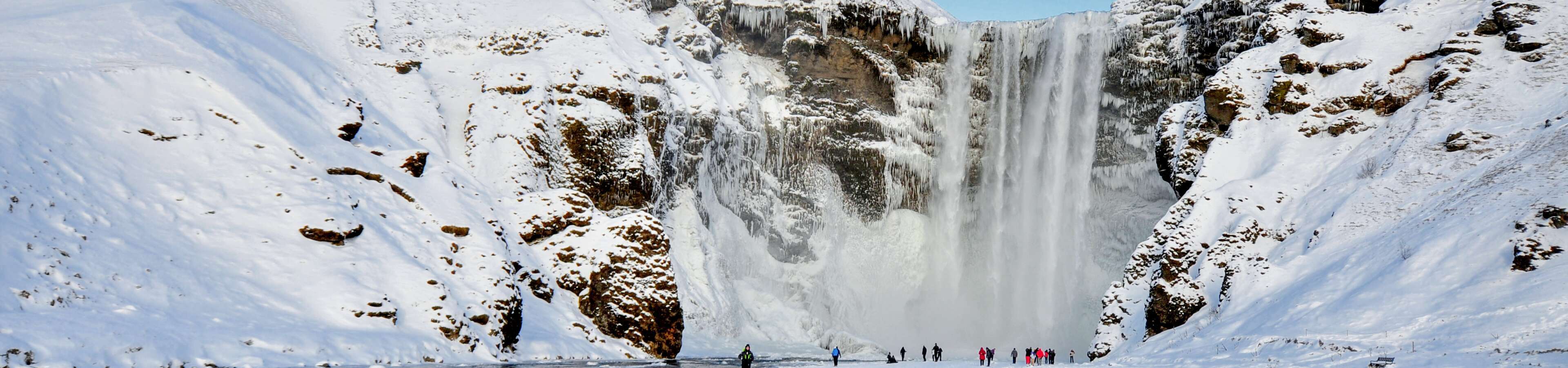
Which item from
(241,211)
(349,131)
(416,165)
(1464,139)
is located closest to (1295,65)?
(1464,139)

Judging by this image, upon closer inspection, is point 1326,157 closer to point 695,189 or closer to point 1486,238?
point 1486,238

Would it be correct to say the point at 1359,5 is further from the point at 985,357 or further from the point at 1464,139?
the point at 985,357

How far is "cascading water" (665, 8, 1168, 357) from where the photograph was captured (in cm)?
4900

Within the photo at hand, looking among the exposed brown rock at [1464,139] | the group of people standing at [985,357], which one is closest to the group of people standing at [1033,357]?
the group of people standing at [985,357]

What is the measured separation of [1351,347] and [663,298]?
2099 cm

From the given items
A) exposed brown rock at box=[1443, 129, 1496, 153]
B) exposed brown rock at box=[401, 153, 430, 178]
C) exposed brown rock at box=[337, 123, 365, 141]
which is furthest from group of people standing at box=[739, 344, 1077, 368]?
exposed brown rock at box=[337, 123, 365, 141]

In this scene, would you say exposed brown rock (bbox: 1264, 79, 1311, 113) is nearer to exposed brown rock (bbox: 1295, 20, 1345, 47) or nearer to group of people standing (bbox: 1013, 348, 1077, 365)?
exposed brown rock (bbox: 1295, 20, 1345, 47)

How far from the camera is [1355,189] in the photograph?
32188 millimetres

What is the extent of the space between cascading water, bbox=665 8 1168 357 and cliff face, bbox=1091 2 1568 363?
26.9 ft

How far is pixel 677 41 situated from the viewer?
49.5 metres

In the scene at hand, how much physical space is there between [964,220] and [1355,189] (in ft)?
80.3

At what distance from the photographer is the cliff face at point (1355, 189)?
22.9m

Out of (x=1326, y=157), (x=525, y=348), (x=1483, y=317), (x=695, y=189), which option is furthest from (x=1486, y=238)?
(x=695, y=189)

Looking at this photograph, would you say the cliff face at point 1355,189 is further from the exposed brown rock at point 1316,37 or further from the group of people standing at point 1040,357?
the group of people standing at point 1040,357
